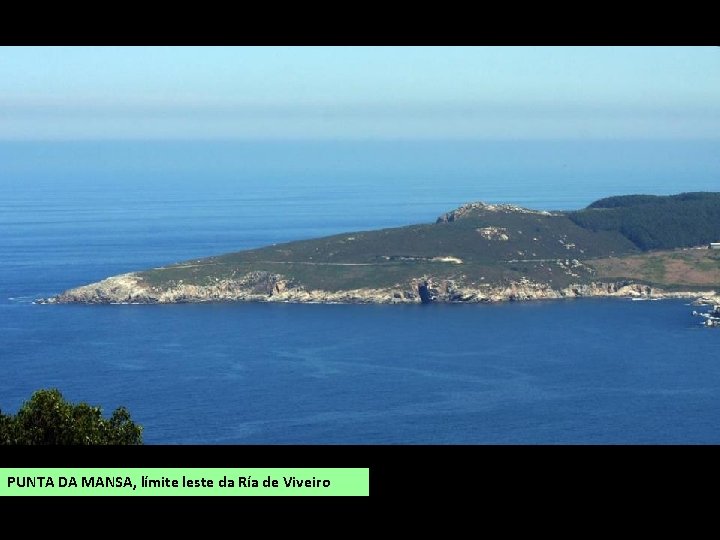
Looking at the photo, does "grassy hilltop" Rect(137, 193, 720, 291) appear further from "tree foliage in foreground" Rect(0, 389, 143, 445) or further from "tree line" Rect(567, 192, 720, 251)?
"tree foliage in foreground" Rect(0, 389, 143, 445)

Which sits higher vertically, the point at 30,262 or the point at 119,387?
the point at 30,262

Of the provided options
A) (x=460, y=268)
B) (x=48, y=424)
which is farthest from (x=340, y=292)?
(x=48, y=424)

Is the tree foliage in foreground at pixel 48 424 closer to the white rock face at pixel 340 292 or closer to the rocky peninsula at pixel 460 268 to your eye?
the rocky peninsula at pixel 460 268

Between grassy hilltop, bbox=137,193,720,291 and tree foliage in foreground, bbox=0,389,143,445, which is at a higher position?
grassy hilltop, bbox=137,193,720,291

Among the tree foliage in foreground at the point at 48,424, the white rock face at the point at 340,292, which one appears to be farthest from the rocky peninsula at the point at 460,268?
the tree foliage in foreground at the point at 48,424

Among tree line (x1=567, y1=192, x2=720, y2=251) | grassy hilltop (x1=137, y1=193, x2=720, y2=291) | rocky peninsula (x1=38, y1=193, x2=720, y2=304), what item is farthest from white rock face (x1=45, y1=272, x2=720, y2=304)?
tree line (x1=567, y1=192, x2=720, y2=251)

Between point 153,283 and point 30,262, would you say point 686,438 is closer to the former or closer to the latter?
point 153,283

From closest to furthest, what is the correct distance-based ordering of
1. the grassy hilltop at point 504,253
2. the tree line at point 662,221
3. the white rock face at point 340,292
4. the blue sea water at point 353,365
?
the blue sea water at point 353,365 < the white rock face at point 340,292 < the grassy hilltop at point 504,253 < the tree line at point 662,221

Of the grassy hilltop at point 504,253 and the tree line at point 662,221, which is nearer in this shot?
the grassy hilltop at point 504,253
